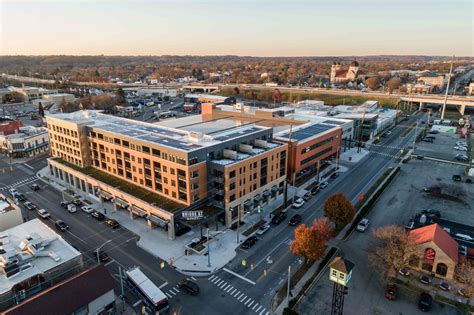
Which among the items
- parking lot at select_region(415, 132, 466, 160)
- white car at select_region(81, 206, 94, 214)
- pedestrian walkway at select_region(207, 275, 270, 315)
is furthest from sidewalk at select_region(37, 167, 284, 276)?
parking lot at select_region(415, 132, 466, 160)

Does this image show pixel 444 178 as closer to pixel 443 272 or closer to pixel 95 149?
pixel 443 272

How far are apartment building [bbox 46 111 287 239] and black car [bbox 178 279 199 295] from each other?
13081 millimetres

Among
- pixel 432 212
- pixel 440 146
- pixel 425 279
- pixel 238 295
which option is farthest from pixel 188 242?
pixel 440 146

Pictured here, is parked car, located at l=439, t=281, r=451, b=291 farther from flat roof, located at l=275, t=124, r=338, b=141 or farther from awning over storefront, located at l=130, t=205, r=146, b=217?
awning over storefront, located at l=130, t=205, r=146, b=217

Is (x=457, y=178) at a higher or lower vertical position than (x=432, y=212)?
higher

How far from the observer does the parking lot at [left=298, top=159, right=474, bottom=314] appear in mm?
42500

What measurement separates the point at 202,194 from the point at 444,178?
67905mm

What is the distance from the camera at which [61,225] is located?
62.8m

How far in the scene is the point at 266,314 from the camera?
41.7 meters

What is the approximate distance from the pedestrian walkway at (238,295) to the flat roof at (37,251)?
65.1 ft

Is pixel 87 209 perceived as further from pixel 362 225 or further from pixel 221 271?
pixel 362 225

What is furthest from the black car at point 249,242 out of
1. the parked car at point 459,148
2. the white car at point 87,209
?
the parked car at point 459,148

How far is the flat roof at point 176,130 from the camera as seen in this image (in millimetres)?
66850

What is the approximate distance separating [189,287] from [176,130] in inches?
1628
